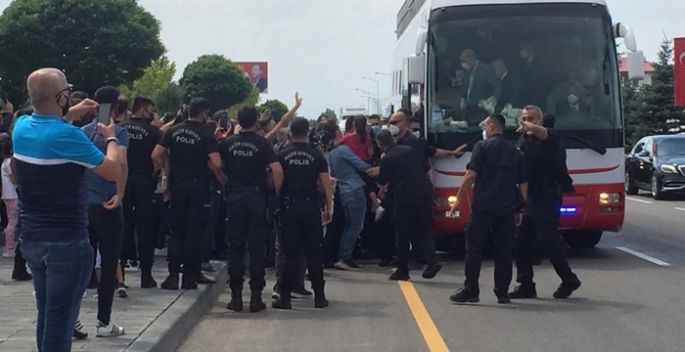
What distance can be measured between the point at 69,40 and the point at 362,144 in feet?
100.0

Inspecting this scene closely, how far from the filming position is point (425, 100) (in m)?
14.7

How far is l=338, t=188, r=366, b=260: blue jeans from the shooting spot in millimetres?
14250

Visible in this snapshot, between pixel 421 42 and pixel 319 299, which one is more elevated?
pixel 421 42

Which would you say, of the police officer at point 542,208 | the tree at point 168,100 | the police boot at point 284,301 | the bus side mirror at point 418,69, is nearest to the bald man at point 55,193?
the police boot at point 284,301

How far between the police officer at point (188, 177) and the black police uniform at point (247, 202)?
327 mm

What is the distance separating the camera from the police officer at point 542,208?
38.1 feet

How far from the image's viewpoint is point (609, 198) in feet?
48.0

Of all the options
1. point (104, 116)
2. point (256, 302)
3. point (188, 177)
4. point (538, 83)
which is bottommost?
point (256, 302)

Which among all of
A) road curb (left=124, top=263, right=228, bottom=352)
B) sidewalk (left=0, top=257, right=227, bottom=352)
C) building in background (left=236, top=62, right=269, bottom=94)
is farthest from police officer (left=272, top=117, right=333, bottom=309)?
building in background (left=236, top=62, right=269, bottom=94)

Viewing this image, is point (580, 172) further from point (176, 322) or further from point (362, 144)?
point (176, 322)

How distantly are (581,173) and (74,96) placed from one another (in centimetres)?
704

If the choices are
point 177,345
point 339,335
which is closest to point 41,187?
point 177,345

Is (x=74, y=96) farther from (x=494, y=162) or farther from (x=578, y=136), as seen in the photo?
(x=578, y=136)

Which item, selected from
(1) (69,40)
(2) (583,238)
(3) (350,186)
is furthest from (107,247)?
(1) (69,40)
